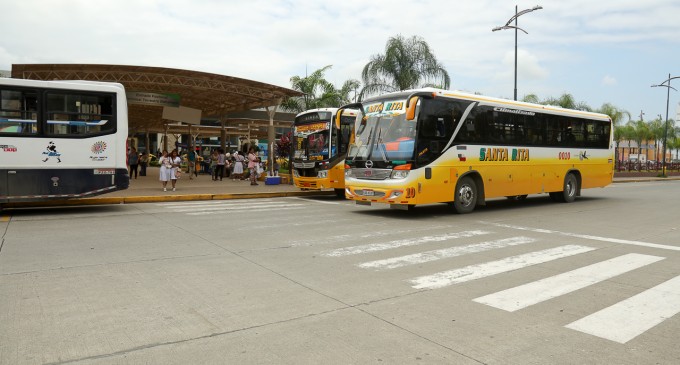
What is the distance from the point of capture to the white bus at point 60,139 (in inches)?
458

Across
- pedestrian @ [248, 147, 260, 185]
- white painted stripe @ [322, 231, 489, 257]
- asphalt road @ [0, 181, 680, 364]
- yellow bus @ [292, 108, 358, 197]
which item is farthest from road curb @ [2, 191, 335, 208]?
white painted stripe @ [322, 231, 489, 257]

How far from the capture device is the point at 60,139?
12078 millimetres

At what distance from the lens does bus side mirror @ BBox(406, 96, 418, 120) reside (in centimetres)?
1125

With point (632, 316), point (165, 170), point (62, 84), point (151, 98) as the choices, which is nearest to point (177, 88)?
point (151, 98)

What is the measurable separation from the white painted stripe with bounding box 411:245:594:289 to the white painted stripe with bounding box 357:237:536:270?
2.17 ft

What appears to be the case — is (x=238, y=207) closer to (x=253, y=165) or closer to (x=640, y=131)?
(x=253, y=165)

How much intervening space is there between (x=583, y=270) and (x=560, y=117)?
34.9 feet

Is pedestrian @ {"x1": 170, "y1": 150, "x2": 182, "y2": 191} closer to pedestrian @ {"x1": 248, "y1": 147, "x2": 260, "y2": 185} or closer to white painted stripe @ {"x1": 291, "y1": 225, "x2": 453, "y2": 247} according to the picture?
pedestrian @ {"x1": 248, "y1": 147, "x2": 260, "y2": 185}

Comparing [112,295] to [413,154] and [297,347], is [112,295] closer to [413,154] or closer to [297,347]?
[297,347]

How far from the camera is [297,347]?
398cm

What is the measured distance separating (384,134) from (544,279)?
22.4ft

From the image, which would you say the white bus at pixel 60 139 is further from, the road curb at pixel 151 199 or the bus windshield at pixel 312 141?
the bus windshield at pixel 312 141

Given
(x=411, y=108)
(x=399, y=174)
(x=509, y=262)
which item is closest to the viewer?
(x=509, y=262)

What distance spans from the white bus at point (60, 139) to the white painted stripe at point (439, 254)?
8.77 m
